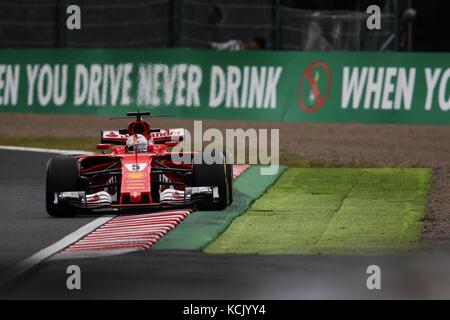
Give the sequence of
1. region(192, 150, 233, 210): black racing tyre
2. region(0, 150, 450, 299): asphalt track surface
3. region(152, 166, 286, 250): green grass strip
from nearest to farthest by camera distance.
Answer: region(0, 150, 450, 299): asphalt track surface → region(152, 166, 286, 250): green grass strip → region(192, 150, 233, 210): black racing tyre

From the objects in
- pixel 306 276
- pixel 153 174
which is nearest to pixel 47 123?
pixel 153 174

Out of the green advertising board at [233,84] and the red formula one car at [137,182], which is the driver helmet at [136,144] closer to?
the red formula one car at [137,182]

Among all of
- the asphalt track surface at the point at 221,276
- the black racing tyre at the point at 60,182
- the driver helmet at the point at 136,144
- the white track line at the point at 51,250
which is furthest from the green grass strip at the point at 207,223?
the black racing tyre at the point at 60,182

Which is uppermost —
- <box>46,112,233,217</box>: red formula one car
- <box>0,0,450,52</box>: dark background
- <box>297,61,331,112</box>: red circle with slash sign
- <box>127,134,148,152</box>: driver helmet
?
<box>0,0,450,52</box>: dark background

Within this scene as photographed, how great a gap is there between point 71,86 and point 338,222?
15.8 meters

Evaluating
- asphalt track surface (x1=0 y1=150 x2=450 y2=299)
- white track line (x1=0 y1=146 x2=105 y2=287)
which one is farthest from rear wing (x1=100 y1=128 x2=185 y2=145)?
asphalt track surface (x1=0 y1=150 x2=450 y2=299)

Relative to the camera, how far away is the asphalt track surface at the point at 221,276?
8586 mm

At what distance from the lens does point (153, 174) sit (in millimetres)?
13383

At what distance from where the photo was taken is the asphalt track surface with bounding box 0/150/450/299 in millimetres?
8586

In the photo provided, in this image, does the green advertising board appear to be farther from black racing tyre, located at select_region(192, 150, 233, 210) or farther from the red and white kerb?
the red and white kerb

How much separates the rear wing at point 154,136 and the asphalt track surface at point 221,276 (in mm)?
2679

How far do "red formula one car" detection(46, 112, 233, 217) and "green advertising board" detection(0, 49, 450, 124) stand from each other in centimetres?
1237

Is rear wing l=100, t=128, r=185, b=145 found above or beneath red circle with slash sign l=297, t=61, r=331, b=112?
beneath
